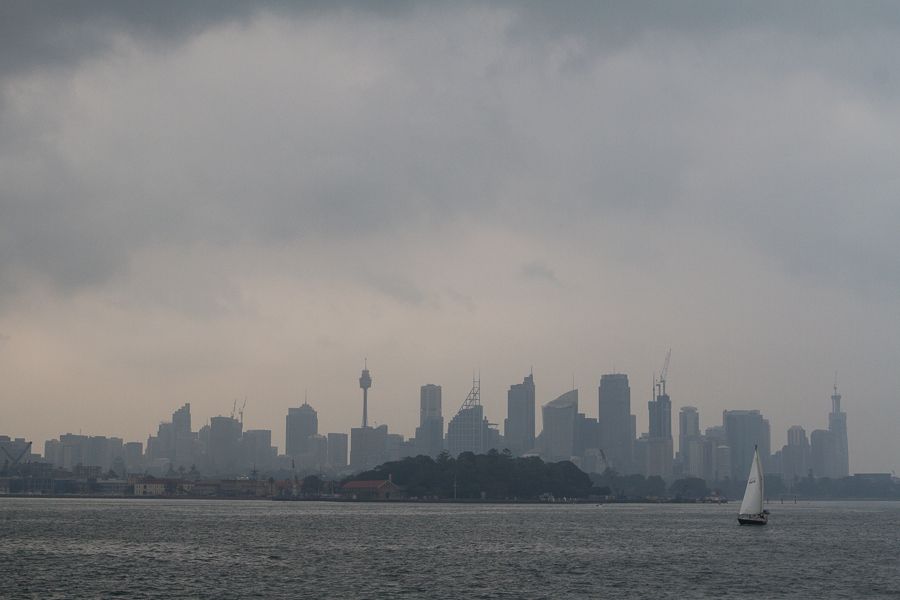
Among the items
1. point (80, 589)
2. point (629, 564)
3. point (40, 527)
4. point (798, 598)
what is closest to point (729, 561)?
point (629, 564)

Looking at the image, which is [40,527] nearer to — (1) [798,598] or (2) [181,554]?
(2) [181,554]

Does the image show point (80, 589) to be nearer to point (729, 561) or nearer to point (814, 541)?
point (729, 561)

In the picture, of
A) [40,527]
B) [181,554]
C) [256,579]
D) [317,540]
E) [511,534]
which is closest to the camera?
[256,579]

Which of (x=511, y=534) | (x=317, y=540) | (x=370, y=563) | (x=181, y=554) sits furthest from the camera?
(x=511, y=534)

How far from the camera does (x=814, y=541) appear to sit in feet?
541

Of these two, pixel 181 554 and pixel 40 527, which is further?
pixel 40 527

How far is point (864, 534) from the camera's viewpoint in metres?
192

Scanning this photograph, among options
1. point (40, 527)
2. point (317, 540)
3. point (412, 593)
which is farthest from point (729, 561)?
point (40, 527)

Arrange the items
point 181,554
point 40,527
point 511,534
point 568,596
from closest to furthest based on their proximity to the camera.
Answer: point 568,596 < point 181,554 < point 511,534 < point 40,527

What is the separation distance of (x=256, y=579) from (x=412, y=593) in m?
16.5

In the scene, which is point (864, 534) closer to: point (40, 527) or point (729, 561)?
point (729, 561)

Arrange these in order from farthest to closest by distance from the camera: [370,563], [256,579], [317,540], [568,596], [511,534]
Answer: [511,534] < [317,540] < [370,563] < [256,579] < [568,596]

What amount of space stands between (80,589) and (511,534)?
9033cm

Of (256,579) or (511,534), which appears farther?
(511,534)
